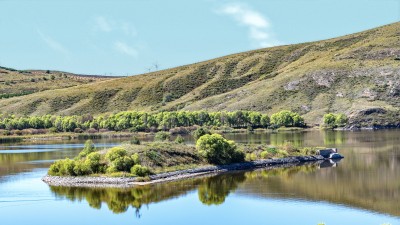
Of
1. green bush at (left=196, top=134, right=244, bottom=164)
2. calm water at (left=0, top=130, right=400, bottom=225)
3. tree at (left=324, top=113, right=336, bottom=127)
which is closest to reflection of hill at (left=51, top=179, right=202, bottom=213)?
calm water at (left=0, top=130, right=400, bottom=225)

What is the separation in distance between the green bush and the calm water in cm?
610

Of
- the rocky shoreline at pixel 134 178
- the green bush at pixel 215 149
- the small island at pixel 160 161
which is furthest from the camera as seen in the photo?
the green bush at pixel 215 149

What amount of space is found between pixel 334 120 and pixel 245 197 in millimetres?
131160

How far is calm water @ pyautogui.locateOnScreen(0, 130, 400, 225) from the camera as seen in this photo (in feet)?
197

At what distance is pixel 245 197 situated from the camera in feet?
231

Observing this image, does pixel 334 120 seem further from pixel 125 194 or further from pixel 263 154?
pixel 125 194

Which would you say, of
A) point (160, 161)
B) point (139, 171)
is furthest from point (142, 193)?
point (160, 161)

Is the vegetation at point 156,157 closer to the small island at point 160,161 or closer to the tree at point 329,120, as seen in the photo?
the small island at point 160,161

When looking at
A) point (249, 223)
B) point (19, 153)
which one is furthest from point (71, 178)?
point (19, 153)

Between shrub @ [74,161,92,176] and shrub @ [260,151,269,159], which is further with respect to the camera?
shrub @ [260,151,269,159]

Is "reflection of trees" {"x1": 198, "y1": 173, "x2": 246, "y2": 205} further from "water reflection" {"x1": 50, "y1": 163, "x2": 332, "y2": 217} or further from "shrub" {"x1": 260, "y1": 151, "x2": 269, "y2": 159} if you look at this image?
"shrub" {"x1": 260, "y1": 151, "x2": 269, "y2": 159}

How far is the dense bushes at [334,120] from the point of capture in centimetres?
19425

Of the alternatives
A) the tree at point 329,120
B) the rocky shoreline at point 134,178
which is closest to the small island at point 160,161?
the rocky shoreline at point 134,178

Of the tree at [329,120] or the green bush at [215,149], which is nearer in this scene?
the green bush at [215,149]
